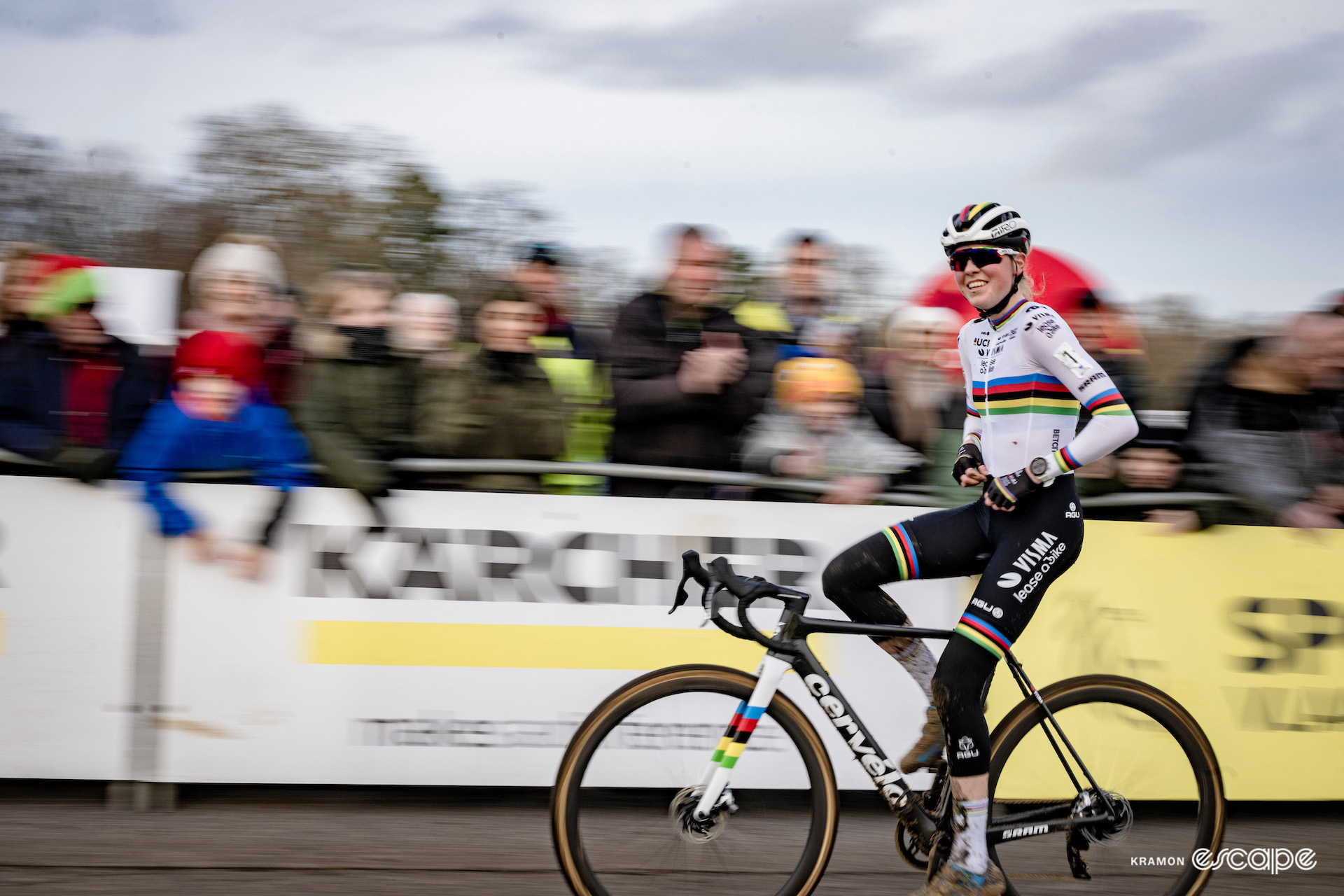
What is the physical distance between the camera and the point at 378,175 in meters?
10.9

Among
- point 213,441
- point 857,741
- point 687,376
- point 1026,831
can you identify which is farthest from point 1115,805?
point 213,441

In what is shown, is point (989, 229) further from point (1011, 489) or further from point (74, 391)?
point (74, 391)

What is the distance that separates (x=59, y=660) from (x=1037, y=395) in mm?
3761

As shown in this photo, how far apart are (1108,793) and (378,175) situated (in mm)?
9147

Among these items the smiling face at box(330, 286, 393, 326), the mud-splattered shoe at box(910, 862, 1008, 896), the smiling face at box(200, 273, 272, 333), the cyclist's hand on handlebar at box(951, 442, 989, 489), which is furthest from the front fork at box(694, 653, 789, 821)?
the smiling face at box(200, 273, 272, 333)

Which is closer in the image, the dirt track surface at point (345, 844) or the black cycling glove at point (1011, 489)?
the black cycling glove at point (1011, 489)

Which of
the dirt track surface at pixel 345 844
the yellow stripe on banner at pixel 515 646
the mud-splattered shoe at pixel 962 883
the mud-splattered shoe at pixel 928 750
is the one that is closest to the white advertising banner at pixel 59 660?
the dirt track surface at pixel 345 844

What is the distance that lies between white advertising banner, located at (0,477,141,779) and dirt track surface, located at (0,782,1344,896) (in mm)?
195

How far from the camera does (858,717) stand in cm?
344

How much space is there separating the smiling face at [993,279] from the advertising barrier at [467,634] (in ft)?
5.37

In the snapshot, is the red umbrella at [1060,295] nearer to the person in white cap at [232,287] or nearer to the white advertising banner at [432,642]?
the white advertising banner at [432,642]

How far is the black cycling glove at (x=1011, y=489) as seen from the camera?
323 cm

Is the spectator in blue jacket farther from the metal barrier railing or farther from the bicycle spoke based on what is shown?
the bicycle spoke

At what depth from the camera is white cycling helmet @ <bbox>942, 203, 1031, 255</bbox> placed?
335 centimetres
